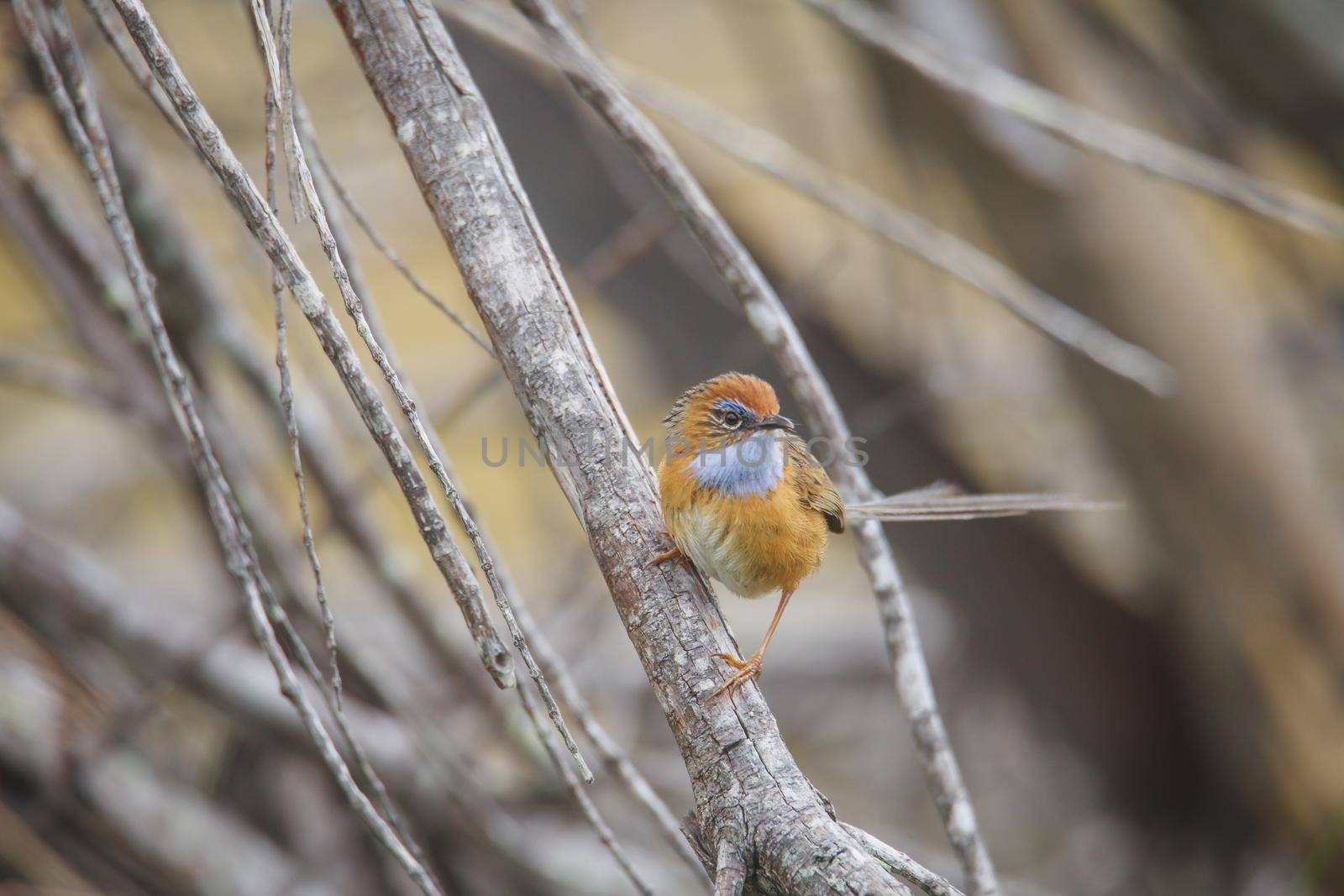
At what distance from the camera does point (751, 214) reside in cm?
624

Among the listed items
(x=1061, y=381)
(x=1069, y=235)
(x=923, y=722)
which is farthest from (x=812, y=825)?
(x=1061, y=381)

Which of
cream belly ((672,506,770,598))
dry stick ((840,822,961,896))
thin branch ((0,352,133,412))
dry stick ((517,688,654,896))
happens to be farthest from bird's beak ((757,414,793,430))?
thin branch ((0,352,133,412))

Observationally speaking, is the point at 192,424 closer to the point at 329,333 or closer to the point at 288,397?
the point at 288,397

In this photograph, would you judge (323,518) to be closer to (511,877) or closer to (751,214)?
(511,877)

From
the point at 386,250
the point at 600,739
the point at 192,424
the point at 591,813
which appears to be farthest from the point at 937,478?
the point at 192,424

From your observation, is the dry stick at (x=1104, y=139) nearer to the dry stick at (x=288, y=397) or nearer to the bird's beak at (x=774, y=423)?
the bird's beak at (x=774, y=423)

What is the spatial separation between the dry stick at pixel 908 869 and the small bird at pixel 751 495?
32.3 inches

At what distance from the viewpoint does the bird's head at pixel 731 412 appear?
115 inches

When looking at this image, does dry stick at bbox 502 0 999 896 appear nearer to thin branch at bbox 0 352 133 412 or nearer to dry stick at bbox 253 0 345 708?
dry stick at bbox 253 0 345 708

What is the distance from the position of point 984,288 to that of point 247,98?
4.38 m

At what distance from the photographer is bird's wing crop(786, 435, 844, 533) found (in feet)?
9.60

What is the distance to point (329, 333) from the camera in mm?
1406

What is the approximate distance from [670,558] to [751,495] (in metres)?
0.94

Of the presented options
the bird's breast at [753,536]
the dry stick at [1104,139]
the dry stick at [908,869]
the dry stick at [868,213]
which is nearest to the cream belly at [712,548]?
the bird's breast at [753,536]
